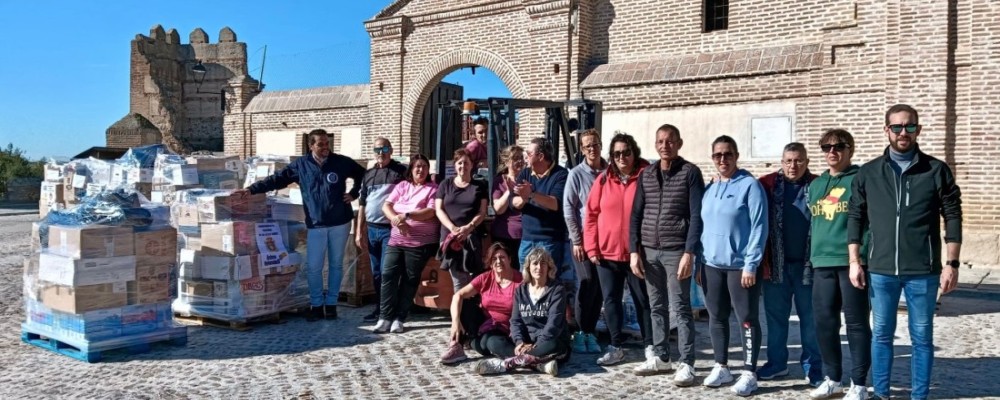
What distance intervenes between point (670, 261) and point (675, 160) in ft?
2.19

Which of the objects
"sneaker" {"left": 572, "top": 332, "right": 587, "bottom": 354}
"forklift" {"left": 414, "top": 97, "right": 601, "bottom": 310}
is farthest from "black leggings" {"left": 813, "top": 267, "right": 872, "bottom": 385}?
"forklift" {"left": 414, "top": 97, "right": 601, "bottom": 310}

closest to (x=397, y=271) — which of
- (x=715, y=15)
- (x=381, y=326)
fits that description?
(x=381, y=326)

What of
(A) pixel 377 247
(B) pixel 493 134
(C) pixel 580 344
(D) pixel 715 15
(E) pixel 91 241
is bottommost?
(C) pixel 580 344

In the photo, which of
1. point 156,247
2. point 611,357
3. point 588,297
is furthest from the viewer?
point 156,247

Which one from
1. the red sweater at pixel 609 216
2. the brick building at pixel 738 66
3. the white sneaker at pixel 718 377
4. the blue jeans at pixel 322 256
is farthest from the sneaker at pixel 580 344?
the brick building at pixel 738 66

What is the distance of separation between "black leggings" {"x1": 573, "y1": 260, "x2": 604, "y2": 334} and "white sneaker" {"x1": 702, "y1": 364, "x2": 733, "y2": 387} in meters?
1.05

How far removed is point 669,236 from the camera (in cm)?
492

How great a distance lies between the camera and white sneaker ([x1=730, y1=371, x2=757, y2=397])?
15.8ft

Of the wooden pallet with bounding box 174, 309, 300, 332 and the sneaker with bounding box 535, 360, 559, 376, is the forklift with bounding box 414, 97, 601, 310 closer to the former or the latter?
the wooden pallet with bounding box 174, 309, 300, 332

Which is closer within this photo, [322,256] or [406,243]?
[406,243]

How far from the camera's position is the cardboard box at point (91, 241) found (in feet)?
18.4

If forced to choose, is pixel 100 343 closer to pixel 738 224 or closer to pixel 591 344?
pixel 591 344

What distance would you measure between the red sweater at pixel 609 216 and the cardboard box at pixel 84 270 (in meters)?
3.54

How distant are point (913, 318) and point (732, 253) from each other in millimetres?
1058
